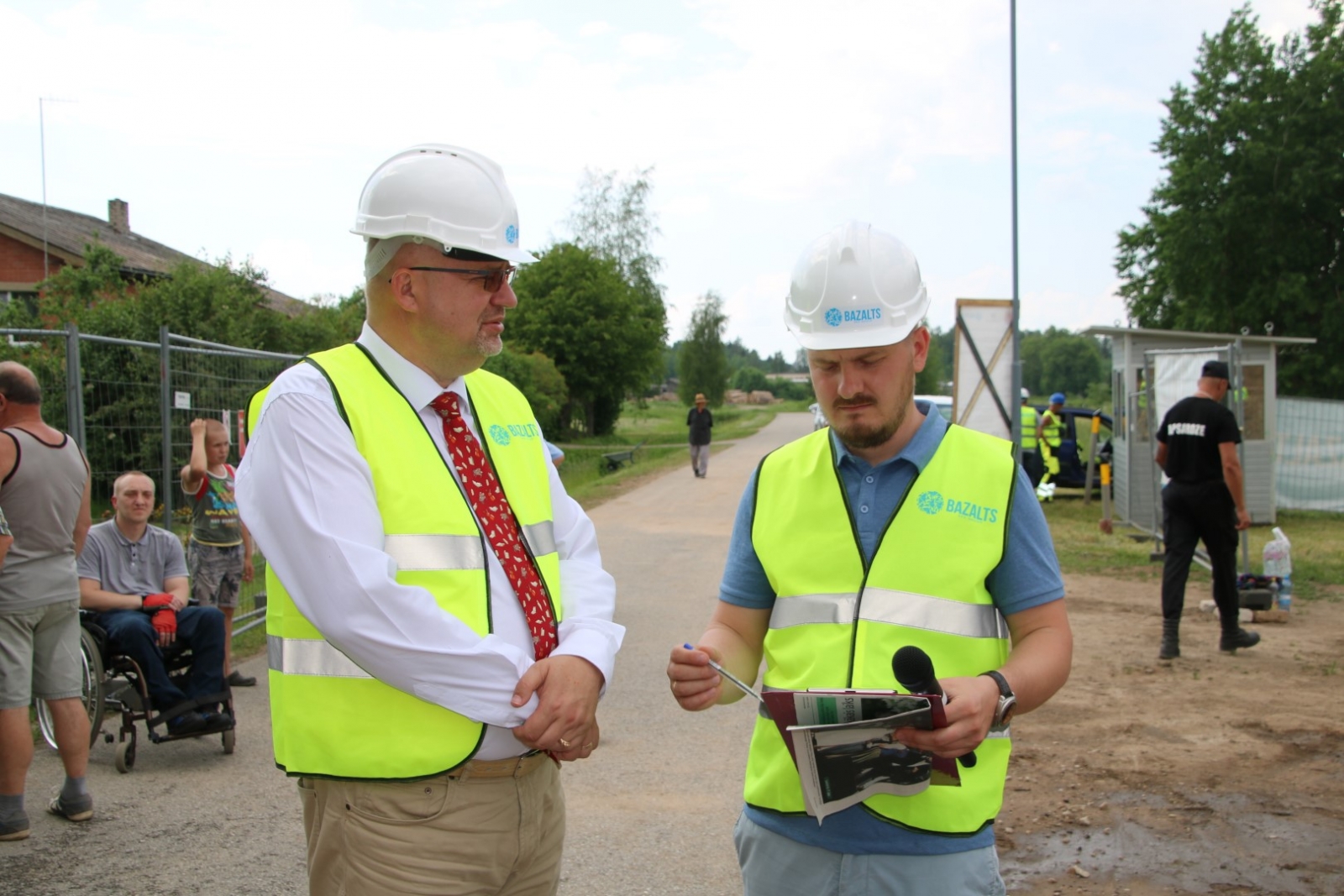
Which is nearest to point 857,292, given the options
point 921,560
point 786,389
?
point 921,560

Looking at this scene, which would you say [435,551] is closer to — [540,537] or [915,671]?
[540,537]

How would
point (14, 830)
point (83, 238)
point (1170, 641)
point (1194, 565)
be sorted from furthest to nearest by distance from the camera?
1. point (83, 238)
2. point (1194, 565)
3. point (1170, 641)
4. point (14, 830)

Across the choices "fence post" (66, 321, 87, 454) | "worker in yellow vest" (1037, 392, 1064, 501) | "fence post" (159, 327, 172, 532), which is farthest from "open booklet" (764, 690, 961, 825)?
"worker in yellow vest" (1037, 392, 1064, 501)

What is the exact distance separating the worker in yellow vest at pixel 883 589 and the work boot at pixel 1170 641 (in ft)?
22.6

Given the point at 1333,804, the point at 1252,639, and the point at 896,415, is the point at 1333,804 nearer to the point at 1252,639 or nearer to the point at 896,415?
the point at 1252,639

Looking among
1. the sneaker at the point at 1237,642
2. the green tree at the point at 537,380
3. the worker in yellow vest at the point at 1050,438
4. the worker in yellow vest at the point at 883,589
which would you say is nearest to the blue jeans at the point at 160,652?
the worker in yellow vest at the point at 883,589

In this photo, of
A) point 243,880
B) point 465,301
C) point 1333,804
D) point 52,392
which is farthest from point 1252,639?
point 52,392

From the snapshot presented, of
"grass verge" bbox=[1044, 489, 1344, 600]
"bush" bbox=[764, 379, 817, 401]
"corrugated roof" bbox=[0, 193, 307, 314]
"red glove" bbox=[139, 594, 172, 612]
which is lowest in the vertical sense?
"grass verge" bbox=[1044, 489, 1344, 600]

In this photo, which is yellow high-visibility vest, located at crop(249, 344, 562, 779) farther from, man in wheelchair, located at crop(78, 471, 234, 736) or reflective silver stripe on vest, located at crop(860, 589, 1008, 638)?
man in wheelchair, located at crop(78, 471, 234, 736)

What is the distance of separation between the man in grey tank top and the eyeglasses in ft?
12.2

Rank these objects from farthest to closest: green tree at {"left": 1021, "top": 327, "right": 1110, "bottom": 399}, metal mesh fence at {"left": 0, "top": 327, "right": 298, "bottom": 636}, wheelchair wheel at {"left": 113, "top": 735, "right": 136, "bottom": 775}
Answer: green tree at {"left": 1021, "top": 327, "right": 1110, "bottom": 399} → metal mesh fence at {"left": 0, "top": 327, "right": 298, "bottom": 636} → wheelchair wheel at {"left": 113, "top": 735, "right": 136, "bottom": 775}

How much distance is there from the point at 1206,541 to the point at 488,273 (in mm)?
7899

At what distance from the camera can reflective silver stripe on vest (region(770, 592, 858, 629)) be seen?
240 centimetres

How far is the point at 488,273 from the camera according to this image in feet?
8.58
